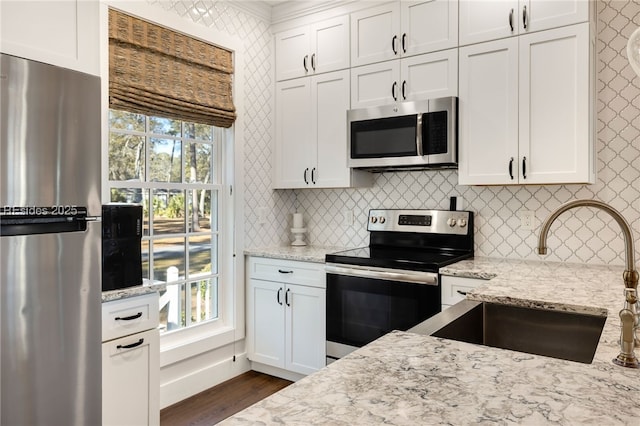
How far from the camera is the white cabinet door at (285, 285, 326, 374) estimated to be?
9.92 ft

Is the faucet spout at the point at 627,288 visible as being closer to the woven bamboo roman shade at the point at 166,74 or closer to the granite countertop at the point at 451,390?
the granite countertop at the point at 451,390

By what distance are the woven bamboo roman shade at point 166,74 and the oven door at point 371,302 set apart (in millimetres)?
1352

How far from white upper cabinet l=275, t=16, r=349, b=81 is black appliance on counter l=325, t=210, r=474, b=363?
1124mm

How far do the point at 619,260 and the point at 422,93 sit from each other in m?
1.47

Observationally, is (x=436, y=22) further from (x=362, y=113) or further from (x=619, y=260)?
(x=619, y=260)

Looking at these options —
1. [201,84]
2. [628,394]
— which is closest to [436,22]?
[201,84]

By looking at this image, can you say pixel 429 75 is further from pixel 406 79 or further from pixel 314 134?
pixel 314 134

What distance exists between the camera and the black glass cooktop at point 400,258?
2.58 metres

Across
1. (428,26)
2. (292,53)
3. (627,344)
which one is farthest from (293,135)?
(627,344)

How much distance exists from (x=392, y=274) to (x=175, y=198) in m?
1.46

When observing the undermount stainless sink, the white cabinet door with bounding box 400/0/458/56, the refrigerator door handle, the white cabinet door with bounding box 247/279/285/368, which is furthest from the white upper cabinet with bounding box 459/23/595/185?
the refrigerator door handle

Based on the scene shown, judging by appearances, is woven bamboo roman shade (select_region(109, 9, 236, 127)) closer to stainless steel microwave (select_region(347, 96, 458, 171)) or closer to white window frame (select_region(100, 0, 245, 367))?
white window frame (select_region(100, 0, 245, 367))

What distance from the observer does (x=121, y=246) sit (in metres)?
2.16

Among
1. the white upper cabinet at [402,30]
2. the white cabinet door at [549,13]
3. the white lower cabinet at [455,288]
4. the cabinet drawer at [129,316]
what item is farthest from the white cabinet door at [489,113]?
the cabinet drawer at [129,316]
